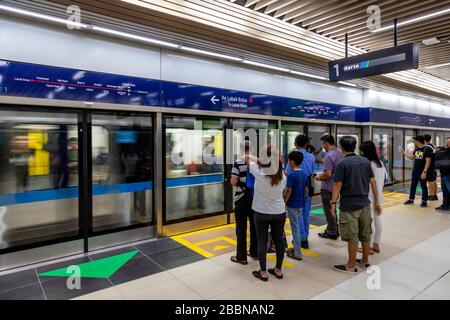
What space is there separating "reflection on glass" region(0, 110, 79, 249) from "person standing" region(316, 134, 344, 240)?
359cm

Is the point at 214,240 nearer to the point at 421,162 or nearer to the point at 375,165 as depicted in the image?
the point at 375,165

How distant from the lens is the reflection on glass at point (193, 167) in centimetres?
516

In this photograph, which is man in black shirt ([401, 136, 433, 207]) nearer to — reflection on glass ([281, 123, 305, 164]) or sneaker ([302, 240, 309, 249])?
reflection on glass ([281, 123, 305, 164])

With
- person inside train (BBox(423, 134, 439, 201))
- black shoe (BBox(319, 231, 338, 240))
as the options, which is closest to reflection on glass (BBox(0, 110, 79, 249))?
black shoe (BBox(319, 231, 338, 240))

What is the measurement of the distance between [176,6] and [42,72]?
1.85 metres

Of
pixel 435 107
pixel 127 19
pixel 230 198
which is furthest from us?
pixel 435 107

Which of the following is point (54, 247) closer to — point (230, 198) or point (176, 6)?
point (230, 198)

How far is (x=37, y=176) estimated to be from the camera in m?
3.94

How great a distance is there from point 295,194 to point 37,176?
3382 mm

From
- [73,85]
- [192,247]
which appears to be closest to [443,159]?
[192,247]

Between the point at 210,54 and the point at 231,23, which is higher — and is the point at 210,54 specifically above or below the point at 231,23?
below

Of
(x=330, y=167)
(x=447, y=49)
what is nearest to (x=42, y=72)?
(x=330, y=167)

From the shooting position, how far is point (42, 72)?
371cm

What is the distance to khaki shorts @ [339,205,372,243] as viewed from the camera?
3432 millimetres
